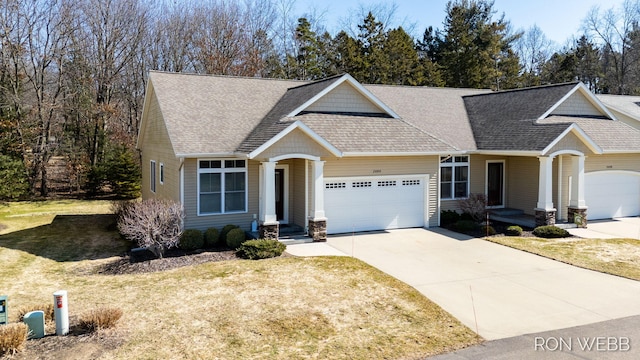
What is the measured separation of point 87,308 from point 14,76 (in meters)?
26.5

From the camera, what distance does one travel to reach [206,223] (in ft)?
52.6

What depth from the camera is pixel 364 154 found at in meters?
16.9

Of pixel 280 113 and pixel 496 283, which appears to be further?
pixel 280 113

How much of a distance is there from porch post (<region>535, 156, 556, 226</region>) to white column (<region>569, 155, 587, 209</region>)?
4.29 ft

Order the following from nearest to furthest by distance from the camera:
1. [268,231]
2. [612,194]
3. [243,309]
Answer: [243,309] → [268,231] → [612,194]

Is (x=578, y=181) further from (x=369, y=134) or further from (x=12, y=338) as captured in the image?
(x=12, y=338)

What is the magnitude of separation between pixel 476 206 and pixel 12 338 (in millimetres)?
16080

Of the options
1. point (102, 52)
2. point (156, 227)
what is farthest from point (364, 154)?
point (102, 52)

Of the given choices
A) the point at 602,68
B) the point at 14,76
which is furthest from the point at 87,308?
the point at 602,68

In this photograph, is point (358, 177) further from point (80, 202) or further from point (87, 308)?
point (80, 202)

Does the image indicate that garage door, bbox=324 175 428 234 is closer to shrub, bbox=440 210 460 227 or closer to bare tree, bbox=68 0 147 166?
shrub, bbox=440 210 460 227

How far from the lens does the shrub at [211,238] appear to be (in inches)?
596

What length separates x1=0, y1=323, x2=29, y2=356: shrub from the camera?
754cm

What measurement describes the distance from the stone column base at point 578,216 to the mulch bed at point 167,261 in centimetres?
1345
